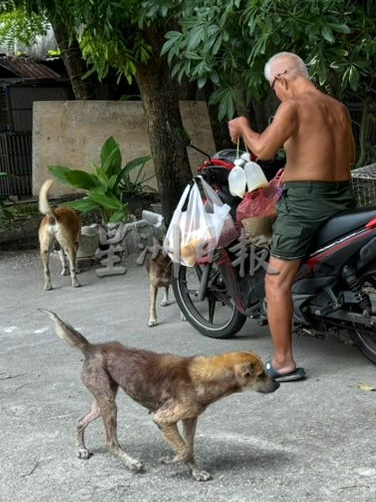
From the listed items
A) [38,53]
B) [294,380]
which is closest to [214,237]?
[294,380]

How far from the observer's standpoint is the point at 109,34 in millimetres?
7719

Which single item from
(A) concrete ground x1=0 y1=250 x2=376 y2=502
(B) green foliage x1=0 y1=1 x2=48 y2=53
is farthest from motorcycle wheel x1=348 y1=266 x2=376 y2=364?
(B) green foliage x1=0 y1=1 x2=48 y2=53

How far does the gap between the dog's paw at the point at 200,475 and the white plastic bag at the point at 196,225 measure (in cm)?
216

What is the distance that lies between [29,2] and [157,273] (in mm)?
2792

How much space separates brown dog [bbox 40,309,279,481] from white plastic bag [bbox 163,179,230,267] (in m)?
1.78

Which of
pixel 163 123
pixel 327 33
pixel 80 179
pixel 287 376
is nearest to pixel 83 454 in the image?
pixel 287 376

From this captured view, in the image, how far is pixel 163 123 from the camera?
30.2ft

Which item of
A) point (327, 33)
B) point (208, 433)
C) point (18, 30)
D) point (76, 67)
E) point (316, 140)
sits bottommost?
point (208, 433)

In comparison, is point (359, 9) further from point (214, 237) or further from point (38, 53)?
point (38, 53)

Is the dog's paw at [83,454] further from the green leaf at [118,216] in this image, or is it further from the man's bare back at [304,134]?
the green leaf at [118,216]

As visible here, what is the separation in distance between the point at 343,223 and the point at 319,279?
17.1 inches

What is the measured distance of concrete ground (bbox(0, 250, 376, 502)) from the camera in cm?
359

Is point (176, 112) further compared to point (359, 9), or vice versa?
point (176, 112)

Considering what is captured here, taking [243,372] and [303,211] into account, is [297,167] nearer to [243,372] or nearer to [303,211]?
[303,211]
